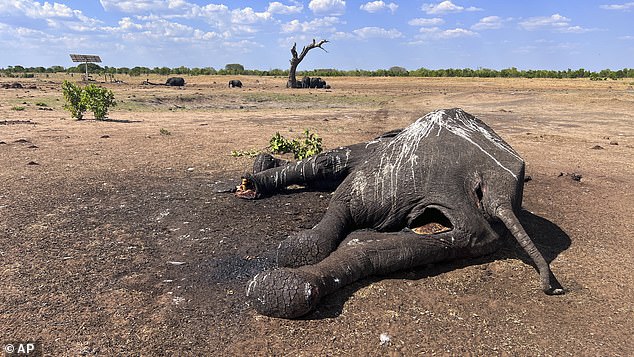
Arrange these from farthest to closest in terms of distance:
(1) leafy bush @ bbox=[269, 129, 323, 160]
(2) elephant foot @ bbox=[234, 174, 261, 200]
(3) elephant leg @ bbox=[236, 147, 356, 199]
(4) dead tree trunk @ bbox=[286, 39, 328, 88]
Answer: (4) dead tree trunk @ bbox=[286, 39, 328, 88], (1) leafy bush @ bbox=[269, 129, 323, 160], (2) elephant foot @ bbox=[234, 174, 261, 200], (3) elephant leg @ bbox=[236, 147, 356, 199]

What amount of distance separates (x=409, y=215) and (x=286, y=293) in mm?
1690

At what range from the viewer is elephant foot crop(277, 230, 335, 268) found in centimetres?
413

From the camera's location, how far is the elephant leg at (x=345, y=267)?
3453 mm

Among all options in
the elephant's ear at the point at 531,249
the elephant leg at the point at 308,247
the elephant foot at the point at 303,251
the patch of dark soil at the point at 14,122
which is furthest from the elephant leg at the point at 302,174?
the patch of dark soil at the point at 14,122

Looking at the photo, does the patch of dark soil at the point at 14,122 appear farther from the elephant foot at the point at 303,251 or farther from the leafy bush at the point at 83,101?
the elephant foot at the point at 303,251

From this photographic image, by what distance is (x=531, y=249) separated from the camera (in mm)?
4066

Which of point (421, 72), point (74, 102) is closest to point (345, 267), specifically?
point (74, 102)

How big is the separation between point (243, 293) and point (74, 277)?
1.52 m

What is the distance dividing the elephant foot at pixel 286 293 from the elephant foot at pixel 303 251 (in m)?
0.53

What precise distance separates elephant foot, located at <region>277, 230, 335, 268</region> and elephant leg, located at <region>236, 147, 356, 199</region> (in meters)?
1.64

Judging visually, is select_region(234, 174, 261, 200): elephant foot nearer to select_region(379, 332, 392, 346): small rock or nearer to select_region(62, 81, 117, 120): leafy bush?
select_region(379, 332, 392, 346): small rock

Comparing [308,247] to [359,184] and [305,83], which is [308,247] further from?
[305,83]

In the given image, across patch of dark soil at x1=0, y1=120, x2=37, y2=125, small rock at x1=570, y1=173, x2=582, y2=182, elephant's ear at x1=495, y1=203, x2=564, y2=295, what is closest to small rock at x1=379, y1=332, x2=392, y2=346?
elephant's ear at x1=495, y1=203, x2=564, y2=295

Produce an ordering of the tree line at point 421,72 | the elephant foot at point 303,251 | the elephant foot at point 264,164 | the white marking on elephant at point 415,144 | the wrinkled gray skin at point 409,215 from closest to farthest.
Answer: the wrinkled gray skin at point 409,215, the elephant foot at point 303,251, the white marking on elephant at point 415,144, the elephant foot at point 264,164, the tree line at point 421,72
